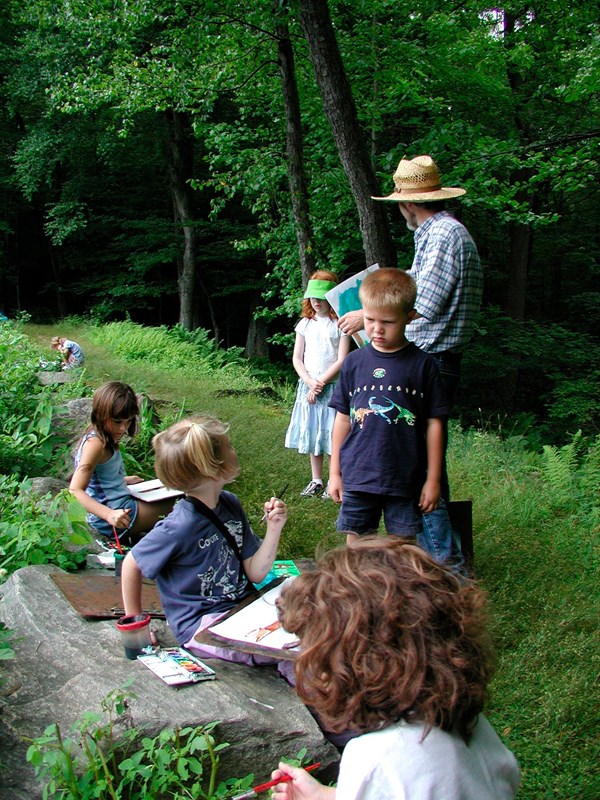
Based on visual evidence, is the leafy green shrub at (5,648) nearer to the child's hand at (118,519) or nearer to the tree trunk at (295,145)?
the child's hand at (118,519)

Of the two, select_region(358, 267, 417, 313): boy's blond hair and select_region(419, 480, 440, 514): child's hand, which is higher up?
select_region(358, 267, 417, 313): boy's blond hair

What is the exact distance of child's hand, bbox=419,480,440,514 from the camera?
10.9 ft

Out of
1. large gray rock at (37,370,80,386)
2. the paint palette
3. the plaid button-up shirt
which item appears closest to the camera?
the paint palette

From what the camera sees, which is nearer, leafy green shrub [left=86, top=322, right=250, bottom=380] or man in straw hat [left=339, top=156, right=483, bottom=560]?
man in straw hat [left=339, top=156, right=483, bottom=560]

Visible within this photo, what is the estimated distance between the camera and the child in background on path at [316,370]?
220 inches

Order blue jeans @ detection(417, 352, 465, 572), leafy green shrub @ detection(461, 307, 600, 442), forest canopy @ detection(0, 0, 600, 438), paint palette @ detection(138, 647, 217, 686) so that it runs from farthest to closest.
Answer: leafy green shrub @ detection(461, 307, 600, 442), forest canopy @ detection(0, 0, 600, 438), blue jeans @ detection(417, 352, 465, 572), paint palette @ detection(138, 647, 217, 686)

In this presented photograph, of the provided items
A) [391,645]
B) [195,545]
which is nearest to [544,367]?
[195,545]

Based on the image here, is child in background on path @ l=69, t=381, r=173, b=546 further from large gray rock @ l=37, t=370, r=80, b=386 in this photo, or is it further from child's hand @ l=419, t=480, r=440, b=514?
large gray rock @ l=37, t=370, r=80, b=386

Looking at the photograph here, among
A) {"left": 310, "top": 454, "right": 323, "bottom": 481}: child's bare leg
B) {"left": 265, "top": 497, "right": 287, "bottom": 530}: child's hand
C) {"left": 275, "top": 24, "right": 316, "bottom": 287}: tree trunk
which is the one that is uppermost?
{"left": 275, "top": 24, "right": 316, "bottom": 287}: tree trunk

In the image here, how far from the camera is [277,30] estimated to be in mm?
8969

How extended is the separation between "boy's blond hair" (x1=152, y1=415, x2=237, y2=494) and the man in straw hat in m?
1.11

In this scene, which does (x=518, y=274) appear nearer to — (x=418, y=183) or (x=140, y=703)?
(x=418, y=183)

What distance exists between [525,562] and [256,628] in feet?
7.70

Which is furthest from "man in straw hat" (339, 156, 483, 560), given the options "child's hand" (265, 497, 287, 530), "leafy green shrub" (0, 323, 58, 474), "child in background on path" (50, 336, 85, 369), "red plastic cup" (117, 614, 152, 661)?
"child in background on path" (50, 336, 85, 369)
